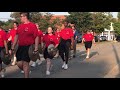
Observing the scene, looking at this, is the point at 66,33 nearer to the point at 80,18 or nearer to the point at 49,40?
the point at 49,40

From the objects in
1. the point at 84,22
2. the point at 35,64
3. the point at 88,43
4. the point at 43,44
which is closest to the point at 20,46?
the point at 43,44

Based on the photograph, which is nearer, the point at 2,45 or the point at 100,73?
the point at 2,45

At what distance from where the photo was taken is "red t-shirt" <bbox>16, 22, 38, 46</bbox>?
843 centimetres

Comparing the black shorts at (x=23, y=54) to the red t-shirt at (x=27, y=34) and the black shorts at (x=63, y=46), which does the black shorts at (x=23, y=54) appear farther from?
the black shorts at (x=63, y=46)

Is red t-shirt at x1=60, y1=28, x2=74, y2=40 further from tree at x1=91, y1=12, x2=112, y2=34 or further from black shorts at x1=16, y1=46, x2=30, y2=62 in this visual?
tree at x1=91, y1=12, x2=112, y2=34

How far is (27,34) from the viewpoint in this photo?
8492 millimetres

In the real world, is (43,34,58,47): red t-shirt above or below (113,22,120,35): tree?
above

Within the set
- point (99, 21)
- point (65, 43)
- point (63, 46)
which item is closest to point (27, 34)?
point (63, 46)

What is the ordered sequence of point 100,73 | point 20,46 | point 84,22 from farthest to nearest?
1. point 84,22
2. point 100,73
3. point 20,46

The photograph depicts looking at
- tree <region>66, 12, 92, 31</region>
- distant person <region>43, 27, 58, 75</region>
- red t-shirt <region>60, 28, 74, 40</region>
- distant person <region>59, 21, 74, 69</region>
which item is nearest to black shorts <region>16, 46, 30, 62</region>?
distant person <region>43, 27, 58, 75</region>
